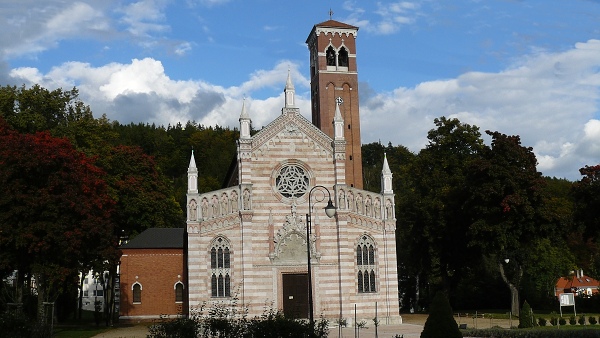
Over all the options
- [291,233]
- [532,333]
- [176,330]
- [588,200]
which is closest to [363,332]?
[291,233]

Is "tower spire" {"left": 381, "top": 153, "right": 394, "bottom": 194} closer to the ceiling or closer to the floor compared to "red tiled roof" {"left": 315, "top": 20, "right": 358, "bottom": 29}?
closer to the floor

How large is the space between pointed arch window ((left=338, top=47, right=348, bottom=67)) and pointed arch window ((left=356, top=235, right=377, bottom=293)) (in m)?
18.4

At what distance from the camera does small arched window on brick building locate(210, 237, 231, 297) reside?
149 feet

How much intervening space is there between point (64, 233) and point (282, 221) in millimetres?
14042

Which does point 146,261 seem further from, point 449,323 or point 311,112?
point 449,323

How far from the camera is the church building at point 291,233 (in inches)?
1796

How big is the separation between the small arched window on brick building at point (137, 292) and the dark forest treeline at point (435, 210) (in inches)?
169

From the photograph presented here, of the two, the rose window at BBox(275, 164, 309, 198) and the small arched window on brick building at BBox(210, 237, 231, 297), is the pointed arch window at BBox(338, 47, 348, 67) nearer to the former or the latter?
the rose window at BBox(275, 164, 309, 198)

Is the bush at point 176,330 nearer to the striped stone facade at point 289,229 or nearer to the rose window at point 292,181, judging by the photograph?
the striped stone facade at point 289,229

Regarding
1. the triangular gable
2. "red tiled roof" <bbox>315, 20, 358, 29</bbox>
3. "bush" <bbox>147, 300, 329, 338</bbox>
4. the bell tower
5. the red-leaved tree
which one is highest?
"red tiled roof" <bbox>315, 20, 358, 29</bbox>

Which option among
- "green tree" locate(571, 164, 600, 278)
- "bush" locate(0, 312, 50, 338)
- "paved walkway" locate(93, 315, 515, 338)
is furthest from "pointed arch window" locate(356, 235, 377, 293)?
"bush" locate(0, 312, 50, 338)

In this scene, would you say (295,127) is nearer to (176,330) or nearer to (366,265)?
(366,265)

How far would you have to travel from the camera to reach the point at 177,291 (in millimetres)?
53000

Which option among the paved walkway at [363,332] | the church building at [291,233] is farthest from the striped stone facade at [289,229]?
the paved walkway at [363,332]
